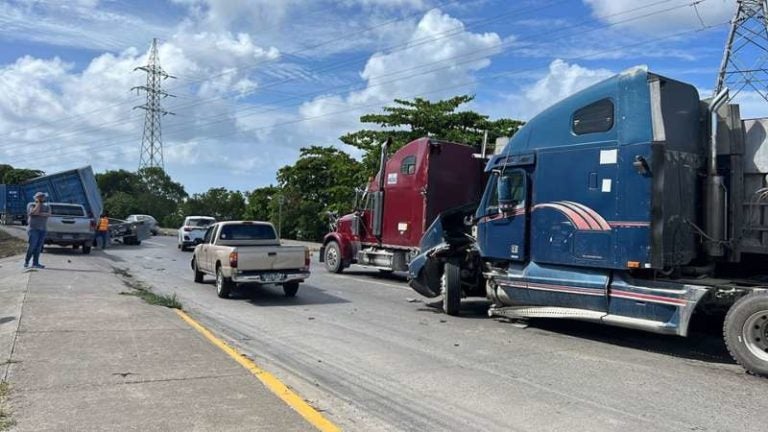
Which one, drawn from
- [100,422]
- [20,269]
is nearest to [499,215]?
[100,422]

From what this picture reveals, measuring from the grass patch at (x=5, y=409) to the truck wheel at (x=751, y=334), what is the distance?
701 cm

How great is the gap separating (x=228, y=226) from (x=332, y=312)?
4023mm

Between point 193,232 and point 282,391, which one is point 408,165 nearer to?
point 282,391

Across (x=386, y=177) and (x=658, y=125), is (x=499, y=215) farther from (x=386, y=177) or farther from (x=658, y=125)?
(x=386, y=177)

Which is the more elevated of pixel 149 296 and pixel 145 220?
pixel 145 220

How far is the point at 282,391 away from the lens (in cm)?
580

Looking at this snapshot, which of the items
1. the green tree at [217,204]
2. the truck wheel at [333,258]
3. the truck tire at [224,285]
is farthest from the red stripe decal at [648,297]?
the green tree at [217,204]

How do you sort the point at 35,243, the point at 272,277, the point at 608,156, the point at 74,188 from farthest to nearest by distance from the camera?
the point at 74,188 < the point at 35,243 < the point at 272,277 < the point at 608,156

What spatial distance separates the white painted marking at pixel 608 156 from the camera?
330 inches

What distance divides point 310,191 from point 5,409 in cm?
3943

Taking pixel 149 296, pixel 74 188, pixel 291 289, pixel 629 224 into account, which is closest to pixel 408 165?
pixel 291 289

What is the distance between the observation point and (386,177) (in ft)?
54.9

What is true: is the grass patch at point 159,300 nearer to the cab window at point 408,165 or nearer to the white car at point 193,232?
the cab window at point 408,165

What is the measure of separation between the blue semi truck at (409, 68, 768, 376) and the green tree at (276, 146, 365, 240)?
2921 centimetres
